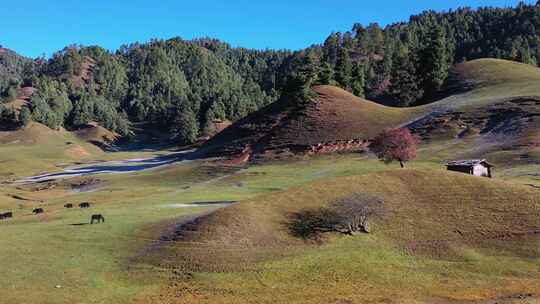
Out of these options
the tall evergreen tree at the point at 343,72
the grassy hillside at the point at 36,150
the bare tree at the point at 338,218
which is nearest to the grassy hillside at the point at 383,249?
the bare tree at the point at 338,218

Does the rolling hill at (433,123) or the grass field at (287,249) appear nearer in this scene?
the grass field at (287,249)

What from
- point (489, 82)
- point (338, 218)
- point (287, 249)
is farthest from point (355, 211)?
point (489, 82)

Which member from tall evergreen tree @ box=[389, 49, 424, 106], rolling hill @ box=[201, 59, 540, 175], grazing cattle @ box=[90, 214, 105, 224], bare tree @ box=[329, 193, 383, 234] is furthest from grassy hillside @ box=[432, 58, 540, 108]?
grazing cattle @ box=[90, 214, 105, 224]

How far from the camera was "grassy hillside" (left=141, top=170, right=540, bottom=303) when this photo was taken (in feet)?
115

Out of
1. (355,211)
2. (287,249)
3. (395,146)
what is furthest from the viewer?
(395,146)

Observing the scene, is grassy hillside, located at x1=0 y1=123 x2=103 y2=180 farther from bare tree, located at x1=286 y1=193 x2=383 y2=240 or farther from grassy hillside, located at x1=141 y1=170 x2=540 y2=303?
bare tree, located at x1=286 y1=193 x2=383 y2=240

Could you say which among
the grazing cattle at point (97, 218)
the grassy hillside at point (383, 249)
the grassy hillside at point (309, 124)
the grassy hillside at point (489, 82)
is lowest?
the grassy hillside at point (383, 249)

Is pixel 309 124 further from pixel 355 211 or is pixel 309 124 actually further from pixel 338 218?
pixel 338 218

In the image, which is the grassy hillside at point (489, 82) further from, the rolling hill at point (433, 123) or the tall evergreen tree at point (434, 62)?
the tall evergreen tree at point (434, 62)

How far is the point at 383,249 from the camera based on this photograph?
4266 cm

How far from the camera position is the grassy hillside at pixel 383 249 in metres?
34.9

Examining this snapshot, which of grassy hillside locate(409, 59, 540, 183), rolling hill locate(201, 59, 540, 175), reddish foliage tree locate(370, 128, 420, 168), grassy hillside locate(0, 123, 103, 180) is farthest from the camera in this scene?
grassy hillside locate(0, 123, 103, 180)

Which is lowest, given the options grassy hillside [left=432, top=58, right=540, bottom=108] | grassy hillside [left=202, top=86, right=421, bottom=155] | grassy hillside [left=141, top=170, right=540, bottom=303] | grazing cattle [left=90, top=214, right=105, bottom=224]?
grassy hillside [left=141, top=170, right=540, bottom=303]

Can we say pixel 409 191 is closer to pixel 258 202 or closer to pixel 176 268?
pixel 258 202
